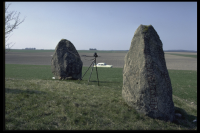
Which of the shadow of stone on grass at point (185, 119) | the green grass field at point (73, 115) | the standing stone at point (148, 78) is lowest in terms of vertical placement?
the shadow of stone on grass at point (185, 119)

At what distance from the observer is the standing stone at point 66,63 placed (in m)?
15.3

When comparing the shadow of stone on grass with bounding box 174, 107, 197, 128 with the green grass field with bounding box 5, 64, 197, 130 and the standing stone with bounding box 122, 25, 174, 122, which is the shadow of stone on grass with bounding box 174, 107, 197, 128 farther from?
the standing stone with bounding box 122, 25, 174, 122

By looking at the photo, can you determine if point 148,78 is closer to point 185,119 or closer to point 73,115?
point 185,119

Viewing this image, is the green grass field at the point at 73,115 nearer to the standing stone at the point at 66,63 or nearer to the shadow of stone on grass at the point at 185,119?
the shadow of stone on grass at the point at 185,119

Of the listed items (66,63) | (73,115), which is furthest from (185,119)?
(66,63)

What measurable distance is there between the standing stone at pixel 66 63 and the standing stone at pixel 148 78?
343 inches

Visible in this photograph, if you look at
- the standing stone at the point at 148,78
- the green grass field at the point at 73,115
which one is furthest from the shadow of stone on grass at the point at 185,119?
the standing stone at the point at 148,78

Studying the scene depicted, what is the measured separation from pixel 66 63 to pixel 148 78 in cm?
1000

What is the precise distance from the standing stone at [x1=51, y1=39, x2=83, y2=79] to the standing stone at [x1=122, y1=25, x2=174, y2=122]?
872cm

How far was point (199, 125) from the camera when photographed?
6473 millimetres

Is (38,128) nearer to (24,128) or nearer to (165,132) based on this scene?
(24,128)

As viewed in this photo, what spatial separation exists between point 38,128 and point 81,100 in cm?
283

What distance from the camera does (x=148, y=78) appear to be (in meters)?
6.66

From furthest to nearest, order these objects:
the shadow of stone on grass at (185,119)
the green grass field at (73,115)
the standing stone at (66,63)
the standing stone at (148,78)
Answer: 1. the standing stone at (66,63)
2. the shadow of stone on grass at (185,119)
3. the standing stone at (148,78)
4. the green grass field at (73,115)
